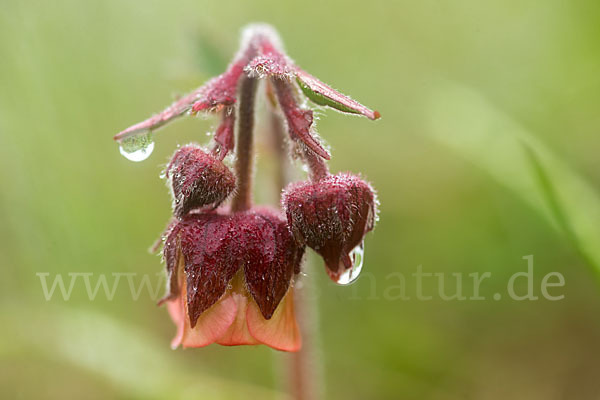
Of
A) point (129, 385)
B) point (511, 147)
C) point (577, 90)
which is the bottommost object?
point (129, 385)

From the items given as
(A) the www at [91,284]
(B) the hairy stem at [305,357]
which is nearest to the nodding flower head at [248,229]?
(B) the hairy stem at [305,357]

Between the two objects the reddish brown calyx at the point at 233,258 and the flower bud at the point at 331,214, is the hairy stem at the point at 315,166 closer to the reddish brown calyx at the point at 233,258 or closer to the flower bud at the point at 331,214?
the flower bud at the point at 331,214

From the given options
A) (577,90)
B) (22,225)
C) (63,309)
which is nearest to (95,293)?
(63,309)

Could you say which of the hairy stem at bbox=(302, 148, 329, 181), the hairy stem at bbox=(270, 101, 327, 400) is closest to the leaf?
the hairy stem at bbox=(302, 148, 329, 181)

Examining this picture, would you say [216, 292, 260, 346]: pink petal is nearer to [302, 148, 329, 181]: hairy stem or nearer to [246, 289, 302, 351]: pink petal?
[246, 289, 302, 351]: pink petal

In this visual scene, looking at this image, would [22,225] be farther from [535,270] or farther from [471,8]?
[471,8]

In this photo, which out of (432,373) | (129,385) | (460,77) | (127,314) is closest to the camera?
(129,385)

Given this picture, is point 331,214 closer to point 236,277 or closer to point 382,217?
point 236,277
